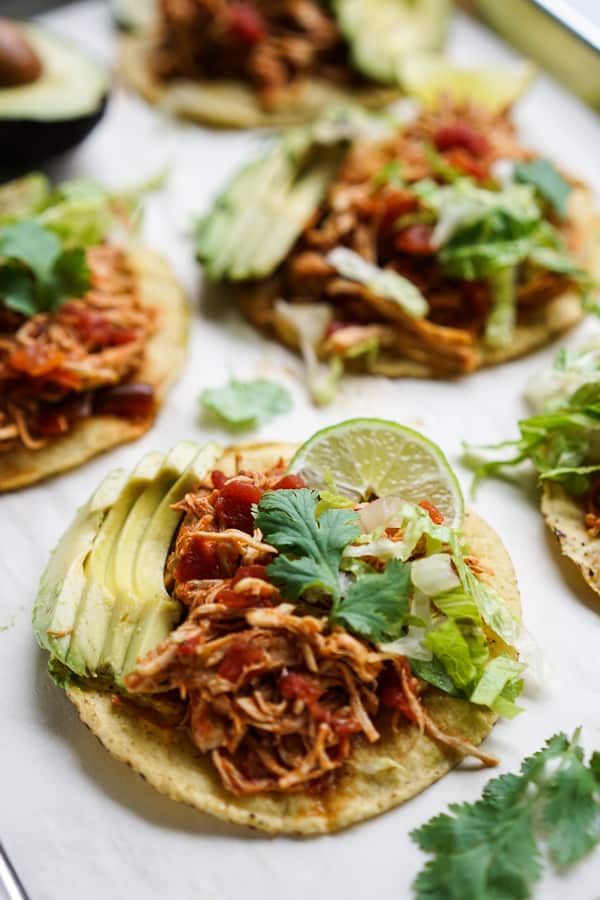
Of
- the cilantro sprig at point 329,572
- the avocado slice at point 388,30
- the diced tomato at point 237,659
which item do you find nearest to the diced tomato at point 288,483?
the cilantro sprig at point 329,572

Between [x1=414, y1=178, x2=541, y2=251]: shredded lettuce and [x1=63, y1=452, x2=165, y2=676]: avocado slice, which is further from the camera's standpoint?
[x1=414, y1=178, x2=541, y2=251]: shredded lettuce

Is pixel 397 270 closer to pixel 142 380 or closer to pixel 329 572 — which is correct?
pixel 142 380

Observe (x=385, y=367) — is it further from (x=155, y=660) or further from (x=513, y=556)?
(x=155, y=660)

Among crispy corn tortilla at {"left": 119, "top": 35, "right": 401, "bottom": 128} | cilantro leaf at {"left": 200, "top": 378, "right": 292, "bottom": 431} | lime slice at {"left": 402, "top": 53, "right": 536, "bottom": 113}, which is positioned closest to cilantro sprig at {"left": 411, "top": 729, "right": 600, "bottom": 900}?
cilantro leaf at {"left": 200, "top": 378, "right": 292, "bottom": 431}

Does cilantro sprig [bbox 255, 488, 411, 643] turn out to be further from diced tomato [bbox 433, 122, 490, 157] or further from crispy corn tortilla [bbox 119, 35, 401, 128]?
crispy corn tortilla [bbox 119, 35, 401, 128]

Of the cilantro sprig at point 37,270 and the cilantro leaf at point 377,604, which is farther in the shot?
the cilantro sprig at point 37,270

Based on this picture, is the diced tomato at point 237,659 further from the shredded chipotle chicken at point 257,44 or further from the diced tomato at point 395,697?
the shredded chipotle chicken at point 257,44
